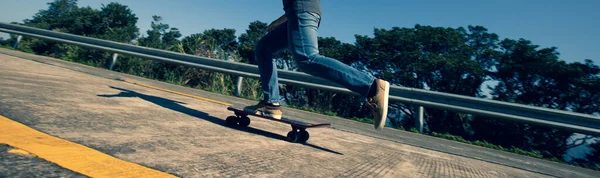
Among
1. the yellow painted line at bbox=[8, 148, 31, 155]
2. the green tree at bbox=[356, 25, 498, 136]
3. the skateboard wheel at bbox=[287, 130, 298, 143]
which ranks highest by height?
the green tree at bbox=[356, 25, 498, 136]

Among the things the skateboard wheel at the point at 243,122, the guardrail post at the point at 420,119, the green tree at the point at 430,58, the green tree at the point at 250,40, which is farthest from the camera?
the green tree at the point at 250,40

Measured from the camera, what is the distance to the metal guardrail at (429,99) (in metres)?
4.82

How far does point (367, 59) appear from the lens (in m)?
13.9

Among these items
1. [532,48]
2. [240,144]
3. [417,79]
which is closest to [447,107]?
[240,144]

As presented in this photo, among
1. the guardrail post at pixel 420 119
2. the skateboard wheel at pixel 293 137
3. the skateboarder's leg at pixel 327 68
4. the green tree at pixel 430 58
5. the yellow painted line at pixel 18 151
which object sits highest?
the green tree at pixel 430 58

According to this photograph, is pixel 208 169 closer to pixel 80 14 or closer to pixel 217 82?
pixel 217 82

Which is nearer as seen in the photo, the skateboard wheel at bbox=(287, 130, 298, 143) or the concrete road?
the concrete road

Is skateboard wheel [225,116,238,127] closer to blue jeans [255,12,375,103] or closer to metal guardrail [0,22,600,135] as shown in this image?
blue jeans [255,12,375,103]

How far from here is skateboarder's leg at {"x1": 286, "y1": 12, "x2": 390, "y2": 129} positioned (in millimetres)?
2412

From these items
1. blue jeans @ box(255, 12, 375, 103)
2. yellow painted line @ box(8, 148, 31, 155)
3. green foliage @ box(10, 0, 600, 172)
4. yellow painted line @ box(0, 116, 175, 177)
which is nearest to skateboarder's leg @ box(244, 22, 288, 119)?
blue jeans @ box(255, 12, 375, 103)

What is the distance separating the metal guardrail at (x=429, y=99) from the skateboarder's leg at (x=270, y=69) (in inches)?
142

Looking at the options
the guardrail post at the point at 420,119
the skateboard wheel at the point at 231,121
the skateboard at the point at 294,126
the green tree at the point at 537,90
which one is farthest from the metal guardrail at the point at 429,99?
the skateboard wheel at the point at 231,121

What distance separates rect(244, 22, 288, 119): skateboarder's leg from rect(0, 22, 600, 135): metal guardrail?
142 inches

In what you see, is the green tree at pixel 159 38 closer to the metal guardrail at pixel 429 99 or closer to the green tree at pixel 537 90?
the metal guardrail at pixel 429 99
